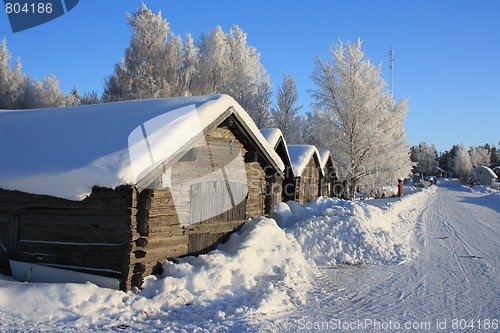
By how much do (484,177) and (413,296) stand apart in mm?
69938

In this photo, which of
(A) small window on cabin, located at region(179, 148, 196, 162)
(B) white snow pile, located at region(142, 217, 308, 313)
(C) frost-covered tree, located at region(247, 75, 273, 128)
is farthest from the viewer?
(C) frost-covered tree, located at region(247, 75, 273, 128)

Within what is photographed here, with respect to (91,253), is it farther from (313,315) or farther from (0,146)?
(313,315)

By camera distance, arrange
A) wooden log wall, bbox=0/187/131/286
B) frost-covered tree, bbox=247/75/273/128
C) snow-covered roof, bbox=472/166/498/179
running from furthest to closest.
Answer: snow-covered roof, bbox=472/166/498/179 < frost-covered tree, bbox=247/75/273/128 < wooden log wall, bbox=0/187/131/286

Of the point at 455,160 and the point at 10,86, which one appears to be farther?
the point at 455,160

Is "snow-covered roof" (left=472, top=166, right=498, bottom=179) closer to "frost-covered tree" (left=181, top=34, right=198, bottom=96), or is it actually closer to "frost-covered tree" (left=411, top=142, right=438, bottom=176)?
"frost-covered tree" (left=411, top=142, right=438, bottom=176)

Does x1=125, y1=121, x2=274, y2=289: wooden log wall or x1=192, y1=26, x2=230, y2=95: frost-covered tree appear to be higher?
x1=192, y1=26, x2=230, y2=95: frost-covered tree

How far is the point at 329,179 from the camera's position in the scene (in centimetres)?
2662

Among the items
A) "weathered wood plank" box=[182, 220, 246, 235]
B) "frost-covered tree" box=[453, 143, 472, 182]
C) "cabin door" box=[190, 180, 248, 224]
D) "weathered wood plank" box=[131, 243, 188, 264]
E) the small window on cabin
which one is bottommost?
"weathered wood plank" box=[131, 243, 188, 264]

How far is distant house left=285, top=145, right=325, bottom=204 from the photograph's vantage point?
1842 centimetres

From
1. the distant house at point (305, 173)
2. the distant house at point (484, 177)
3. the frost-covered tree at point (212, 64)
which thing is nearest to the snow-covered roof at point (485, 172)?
the distant house at point (484, 177)

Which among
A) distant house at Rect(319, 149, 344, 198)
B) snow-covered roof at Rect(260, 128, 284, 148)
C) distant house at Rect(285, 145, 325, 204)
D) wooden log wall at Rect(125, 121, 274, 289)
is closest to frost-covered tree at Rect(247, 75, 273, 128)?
distant house at Rect(319, 149, 344, 198)

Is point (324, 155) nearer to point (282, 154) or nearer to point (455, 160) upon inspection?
point (282, 154)

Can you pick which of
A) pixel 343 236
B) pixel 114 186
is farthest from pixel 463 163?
pixel 114 186

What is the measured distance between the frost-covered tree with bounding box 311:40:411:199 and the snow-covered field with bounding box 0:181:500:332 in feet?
40.2
